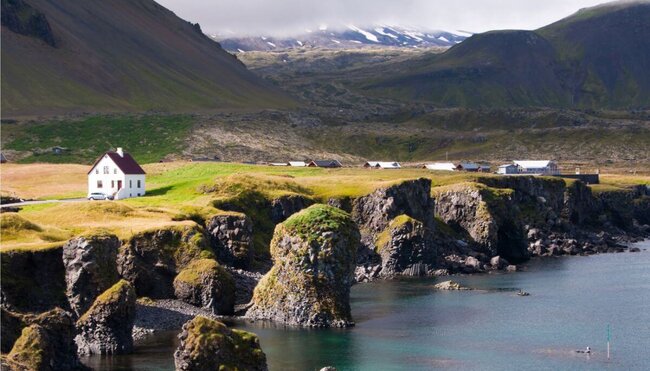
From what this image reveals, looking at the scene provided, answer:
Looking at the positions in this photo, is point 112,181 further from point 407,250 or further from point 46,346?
point 46,346

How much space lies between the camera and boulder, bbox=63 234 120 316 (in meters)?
90.4

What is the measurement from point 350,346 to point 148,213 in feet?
144

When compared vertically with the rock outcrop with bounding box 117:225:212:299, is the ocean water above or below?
below

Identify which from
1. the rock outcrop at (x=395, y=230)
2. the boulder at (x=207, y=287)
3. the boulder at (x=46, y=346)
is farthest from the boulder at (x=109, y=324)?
the rock outcrop at (x=395, y=230)

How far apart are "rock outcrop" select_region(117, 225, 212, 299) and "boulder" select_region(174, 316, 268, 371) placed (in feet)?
135

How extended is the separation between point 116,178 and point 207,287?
170 feet

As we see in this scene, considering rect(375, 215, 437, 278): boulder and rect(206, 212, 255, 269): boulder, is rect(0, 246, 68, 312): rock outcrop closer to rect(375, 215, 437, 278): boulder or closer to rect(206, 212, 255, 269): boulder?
rect(206, 212, 255, 269): boulder

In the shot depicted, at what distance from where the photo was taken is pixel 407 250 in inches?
5748

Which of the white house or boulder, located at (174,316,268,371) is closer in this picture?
boulder, located at (174,316,268,371)

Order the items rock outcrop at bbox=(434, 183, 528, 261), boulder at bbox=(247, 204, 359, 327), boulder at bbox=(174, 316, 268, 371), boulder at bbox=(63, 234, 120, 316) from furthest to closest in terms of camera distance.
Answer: rock outcrop at bbox=(434, 183, 528, 261)
boulder at bbox=(247, 204, 359, 327)
boulder at bbox=(63, 234, 120, 316)
boulder at bbox=(174, 316, 268, 371)

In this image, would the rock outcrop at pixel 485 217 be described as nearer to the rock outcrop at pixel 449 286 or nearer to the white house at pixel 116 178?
the rock outcrop at pixel 449 286

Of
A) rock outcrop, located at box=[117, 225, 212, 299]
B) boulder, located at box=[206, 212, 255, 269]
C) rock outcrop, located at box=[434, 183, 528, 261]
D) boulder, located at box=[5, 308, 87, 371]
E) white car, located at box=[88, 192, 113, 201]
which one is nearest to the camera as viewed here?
boulder, located at box=[5, 308, 87, 371]

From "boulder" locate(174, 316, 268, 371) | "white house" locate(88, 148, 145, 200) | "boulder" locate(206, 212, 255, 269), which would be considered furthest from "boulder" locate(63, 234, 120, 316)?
"white house" locate(88, 148, 145, 200)

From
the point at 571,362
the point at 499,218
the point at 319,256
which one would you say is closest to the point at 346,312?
the point at 319,256
